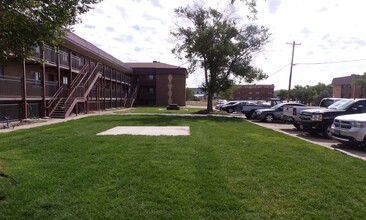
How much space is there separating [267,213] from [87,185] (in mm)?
2841

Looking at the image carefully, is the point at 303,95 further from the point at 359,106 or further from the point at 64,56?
the point at 359,106

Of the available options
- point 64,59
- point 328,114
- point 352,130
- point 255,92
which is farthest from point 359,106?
point 255,92

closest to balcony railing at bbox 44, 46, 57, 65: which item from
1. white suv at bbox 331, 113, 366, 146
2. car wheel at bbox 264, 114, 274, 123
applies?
car wheel at bbox 264, 114, 274, 123

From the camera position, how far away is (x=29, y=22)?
5125 mm

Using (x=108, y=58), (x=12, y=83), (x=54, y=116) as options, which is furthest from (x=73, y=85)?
(x=108, y=58)

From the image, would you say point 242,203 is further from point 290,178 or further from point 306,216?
point 290,178

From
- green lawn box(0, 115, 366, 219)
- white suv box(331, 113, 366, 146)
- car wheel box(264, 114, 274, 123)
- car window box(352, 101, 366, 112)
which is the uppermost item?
car window box(352, 101, 366, 112)

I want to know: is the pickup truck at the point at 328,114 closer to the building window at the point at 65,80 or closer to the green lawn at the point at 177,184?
the green lawn at the point at 177,184

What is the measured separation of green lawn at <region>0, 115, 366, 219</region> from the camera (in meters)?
4.43

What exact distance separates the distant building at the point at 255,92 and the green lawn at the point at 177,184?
130129 millimetres

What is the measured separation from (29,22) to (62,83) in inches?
996

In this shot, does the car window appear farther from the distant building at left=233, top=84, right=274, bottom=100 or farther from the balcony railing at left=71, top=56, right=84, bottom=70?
the distant building at left=233, top=84, right=274, bottom=100

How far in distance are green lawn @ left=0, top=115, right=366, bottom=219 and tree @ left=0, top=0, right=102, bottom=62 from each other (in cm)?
223

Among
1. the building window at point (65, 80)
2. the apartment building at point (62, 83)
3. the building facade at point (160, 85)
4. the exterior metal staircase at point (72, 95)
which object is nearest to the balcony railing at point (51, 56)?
the apartment building at point (62, 83)
